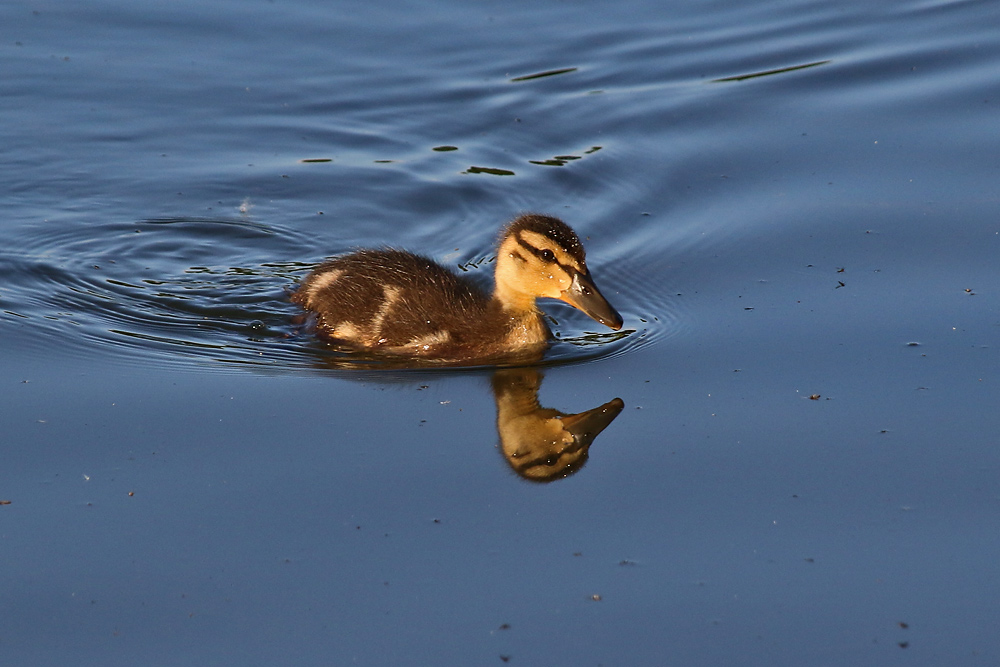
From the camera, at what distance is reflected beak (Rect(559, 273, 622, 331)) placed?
244 inches

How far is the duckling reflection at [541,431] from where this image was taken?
5090 mm

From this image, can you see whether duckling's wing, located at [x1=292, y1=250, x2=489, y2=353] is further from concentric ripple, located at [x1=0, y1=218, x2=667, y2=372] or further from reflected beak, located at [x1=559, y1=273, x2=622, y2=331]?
reflected beak, located at [x1=559, y1=273, x2=622, y2=331]

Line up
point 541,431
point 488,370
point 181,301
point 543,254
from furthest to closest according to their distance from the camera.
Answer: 1. point 181,301
2. point 543,254
3. point 488,370
4. point 541,431

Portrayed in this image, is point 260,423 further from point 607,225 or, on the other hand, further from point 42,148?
point 42,148

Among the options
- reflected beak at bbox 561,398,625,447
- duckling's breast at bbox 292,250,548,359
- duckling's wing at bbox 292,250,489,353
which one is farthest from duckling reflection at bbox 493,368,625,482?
duckling's wing at bbox 292,250,489,353

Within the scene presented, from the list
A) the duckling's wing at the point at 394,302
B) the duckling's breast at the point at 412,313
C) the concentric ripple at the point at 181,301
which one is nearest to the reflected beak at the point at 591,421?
the concentric ripple at the point at 181,301

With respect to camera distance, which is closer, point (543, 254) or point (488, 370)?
point (488, 370)

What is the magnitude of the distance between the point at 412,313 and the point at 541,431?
1275 millimetres

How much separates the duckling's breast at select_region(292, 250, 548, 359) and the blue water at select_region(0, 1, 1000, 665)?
0.23m

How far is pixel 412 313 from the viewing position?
638 centimetres

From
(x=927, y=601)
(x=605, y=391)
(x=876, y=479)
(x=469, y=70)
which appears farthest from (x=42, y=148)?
(x=927, y=601)

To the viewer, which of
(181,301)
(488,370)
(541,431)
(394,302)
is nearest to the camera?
(541,431)

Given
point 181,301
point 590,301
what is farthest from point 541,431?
point 181,301

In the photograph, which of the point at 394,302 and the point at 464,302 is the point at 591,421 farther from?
the point at 394,302
